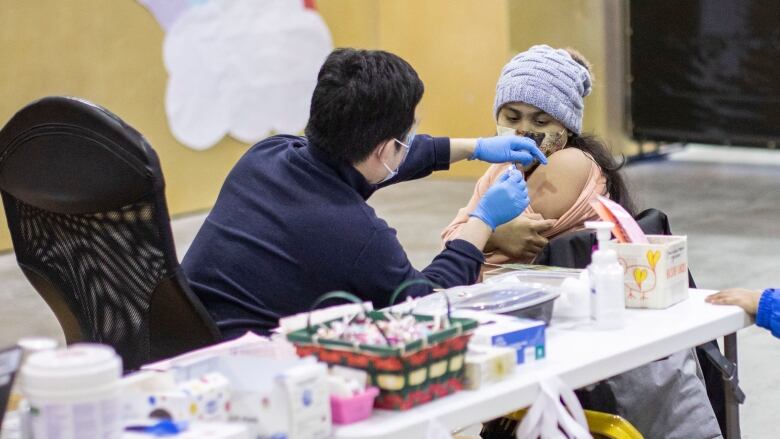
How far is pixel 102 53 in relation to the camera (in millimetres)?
6574

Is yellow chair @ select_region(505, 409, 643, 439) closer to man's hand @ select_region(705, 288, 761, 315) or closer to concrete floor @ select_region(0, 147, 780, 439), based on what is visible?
man's hand @ select_region(705, 288, 761, 315)

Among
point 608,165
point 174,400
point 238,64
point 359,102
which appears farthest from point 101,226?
point 238,64

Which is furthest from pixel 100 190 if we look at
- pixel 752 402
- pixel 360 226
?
pixel 752 402

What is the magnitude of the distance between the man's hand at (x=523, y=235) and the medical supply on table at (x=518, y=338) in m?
0.83

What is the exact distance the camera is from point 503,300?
6.89 ft

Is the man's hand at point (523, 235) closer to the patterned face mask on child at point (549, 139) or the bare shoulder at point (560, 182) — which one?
the bare shoulder at point (560, 182)

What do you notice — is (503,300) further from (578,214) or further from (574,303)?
(578,214)

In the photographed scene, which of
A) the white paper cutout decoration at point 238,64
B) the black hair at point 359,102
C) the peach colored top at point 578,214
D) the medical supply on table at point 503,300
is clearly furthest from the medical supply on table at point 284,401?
the white paper cutout decoration at point 238,64

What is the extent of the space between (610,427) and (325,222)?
0.65m

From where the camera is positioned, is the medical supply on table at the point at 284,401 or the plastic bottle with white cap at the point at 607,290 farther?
the plastic bottle with white cap at the point at 607,290

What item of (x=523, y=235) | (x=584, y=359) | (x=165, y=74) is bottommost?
(x=584, y=359)

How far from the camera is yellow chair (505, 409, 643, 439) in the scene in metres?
2.27

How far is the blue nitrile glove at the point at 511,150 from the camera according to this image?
2.80 m

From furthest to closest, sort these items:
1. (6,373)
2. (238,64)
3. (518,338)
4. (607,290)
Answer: (238,64) → (607,290) → (518,338) → (6,373)
